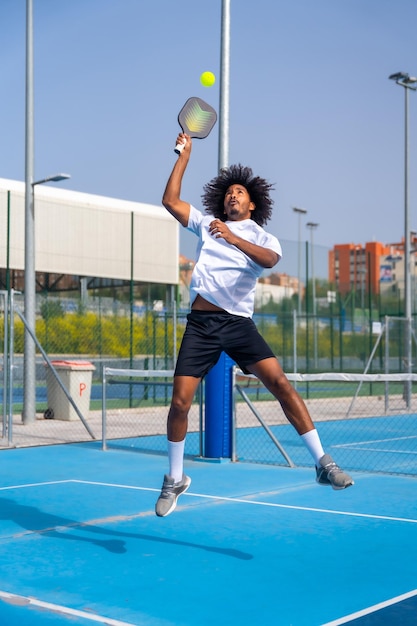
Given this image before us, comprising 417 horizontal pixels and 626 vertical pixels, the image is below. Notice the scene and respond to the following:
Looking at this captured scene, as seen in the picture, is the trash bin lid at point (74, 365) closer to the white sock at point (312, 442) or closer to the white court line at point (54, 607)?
the white sock at point (312, 442)

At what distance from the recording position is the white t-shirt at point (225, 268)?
5539 millimetres

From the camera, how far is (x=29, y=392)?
1545 centimetres

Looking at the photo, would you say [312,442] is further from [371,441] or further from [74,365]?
[74,365]

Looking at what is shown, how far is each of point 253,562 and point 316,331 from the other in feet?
73.7

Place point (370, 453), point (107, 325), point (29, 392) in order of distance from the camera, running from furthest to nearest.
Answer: point (107, 325), point (29, 392), point (370, 453)

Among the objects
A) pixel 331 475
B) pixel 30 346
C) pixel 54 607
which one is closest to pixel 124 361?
pixel 30 346

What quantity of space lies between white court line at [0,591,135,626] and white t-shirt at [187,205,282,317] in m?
2.04

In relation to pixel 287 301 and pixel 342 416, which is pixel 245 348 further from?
pixel 287 301

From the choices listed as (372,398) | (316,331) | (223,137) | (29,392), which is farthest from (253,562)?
(316,331)

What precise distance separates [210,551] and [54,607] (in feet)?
4.81

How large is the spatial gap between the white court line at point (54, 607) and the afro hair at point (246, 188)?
8.75 ft

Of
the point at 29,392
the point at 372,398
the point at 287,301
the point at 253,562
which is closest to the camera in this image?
the point at 253,562

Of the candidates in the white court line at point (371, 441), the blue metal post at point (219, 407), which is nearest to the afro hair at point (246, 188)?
the blue metal post at point (219, 407)

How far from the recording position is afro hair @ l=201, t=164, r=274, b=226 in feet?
19.5
